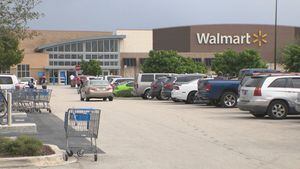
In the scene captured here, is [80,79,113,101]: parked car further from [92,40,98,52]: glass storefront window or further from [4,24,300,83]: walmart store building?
[92,40,98,52]: glass storefront window

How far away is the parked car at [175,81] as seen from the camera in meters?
33.7

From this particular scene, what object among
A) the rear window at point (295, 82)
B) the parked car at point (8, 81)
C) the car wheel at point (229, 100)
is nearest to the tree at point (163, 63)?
the parked car at point (8, 81)

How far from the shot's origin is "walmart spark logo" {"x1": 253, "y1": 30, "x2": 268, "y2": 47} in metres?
111

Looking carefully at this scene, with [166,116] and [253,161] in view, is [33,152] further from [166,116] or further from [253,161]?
[166,116]

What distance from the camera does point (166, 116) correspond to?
937 inches

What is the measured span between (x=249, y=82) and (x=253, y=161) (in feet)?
35.9

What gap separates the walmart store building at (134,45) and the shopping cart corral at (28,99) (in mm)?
81838

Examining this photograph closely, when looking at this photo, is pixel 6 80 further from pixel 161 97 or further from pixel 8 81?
pixel 161 97

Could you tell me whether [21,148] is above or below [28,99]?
below

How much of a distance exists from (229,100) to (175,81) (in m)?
6.22

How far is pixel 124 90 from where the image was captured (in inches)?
1806

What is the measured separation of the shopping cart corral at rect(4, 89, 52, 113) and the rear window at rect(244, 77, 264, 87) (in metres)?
8.50

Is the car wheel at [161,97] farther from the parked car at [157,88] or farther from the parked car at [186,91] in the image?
the parked car at [186,91]

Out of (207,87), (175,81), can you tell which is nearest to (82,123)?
(207,87)
